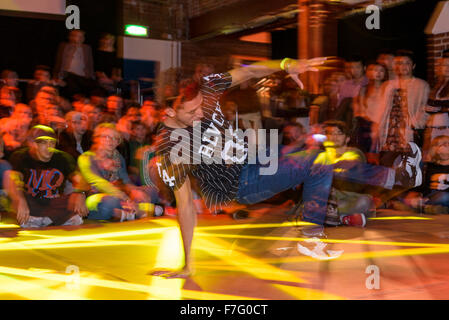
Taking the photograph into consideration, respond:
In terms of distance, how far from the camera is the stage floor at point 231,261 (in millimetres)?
2988

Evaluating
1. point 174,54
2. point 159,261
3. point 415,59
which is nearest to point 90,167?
point 159,261

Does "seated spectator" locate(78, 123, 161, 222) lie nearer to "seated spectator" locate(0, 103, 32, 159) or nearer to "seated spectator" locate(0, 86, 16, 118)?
"seated spectator" locate(0, 103, 32, 159)

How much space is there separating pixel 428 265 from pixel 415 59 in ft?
15.0

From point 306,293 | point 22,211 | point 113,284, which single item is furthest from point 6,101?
point 306,293

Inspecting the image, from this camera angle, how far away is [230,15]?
31.3 feet

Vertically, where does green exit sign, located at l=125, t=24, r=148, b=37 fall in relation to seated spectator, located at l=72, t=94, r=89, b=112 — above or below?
above

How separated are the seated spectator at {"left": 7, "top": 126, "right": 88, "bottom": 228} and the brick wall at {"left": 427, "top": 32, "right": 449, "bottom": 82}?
4.73 meters

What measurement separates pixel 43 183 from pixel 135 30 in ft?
17.9

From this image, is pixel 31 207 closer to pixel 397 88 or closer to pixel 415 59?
pixel 397 88

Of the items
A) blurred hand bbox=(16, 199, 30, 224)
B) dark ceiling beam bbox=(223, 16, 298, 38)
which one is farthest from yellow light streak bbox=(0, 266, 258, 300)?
dark ceiling beam bbox=(223, 16, 298, 38)

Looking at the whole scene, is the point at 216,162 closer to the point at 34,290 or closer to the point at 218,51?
the point at 34,290

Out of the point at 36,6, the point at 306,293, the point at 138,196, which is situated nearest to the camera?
the point at 306,293

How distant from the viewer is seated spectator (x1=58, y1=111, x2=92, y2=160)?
618 cm

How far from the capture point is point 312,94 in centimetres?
631
